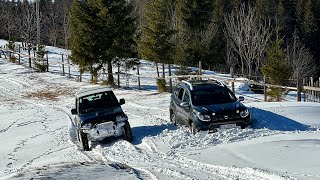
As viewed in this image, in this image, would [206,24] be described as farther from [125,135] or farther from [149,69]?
[125,135]

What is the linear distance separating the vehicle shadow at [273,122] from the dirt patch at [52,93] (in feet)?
49.6

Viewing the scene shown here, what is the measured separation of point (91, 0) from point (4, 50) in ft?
80.7

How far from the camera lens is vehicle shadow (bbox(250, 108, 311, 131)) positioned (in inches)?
545

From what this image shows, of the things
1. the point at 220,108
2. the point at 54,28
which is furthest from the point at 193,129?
the point at 54,28

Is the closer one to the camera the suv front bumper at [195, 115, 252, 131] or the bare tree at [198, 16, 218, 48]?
the suv front bumper at [195, 115, 252, 131]

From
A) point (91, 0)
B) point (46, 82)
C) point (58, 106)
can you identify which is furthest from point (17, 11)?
point (58, 106)

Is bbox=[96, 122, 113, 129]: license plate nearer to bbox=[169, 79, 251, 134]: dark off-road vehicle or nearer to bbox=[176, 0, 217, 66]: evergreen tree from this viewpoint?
bbox=[169, 79, 251, 134]: dark off-road vehicle

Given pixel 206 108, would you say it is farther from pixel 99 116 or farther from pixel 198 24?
pixel 198 24

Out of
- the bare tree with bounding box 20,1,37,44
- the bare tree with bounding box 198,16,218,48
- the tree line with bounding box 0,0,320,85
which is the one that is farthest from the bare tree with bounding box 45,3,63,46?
the bare tree with bounding box 198,16,218,48

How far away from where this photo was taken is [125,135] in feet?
44.4

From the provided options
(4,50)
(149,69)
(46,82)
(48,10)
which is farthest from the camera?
(48,10)

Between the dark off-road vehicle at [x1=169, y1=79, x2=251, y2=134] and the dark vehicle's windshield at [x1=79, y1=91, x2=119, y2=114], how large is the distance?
82.3 inches

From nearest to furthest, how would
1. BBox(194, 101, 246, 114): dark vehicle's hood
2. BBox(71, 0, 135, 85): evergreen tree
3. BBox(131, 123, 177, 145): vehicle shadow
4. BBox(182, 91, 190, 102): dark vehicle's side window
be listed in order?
BBox(194, 101, 246, 114): dark vehicle's hood, BBox(131, 123, 177, 145): vehicle shadow, BBox(182, 91, 190, 102): dark vehicle's side window, BBox(71, 0, 135, 85): evergreen tree

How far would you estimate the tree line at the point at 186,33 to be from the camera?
30.2 metres
